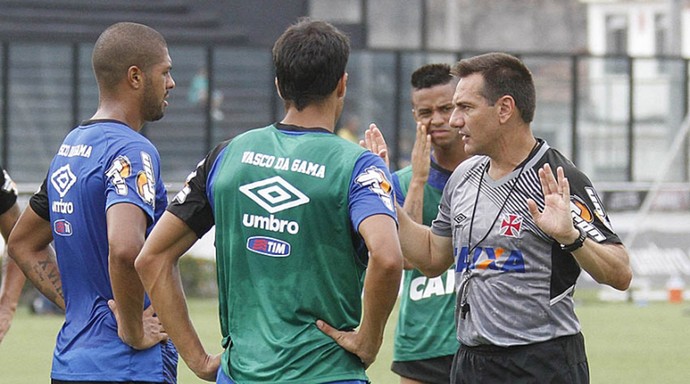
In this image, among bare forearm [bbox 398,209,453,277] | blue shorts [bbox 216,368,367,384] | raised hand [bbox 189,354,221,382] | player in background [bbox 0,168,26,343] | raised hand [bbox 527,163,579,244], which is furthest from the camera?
player in background [bbox 0,168,26,343]

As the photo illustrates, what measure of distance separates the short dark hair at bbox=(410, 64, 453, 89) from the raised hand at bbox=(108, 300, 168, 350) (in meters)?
2.54

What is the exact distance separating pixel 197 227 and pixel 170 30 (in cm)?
2387

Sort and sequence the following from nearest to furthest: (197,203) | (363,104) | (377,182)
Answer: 1. (377,182)
2. (197,203)
3. (363,104)

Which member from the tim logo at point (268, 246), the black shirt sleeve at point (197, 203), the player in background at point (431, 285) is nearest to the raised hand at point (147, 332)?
the black shirt sleeve at point (197, 203)

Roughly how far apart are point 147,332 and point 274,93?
1786cm

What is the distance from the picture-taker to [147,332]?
5605 mm

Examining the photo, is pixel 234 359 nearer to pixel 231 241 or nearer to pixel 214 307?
pixel 231 241

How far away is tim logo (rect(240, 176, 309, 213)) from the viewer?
491 centimetres

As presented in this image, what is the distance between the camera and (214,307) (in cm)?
1867

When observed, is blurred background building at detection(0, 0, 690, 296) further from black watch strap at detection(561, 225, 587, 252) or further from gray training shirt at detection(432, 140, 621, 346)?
black watch strap at detection(561, 225, 587, 252)

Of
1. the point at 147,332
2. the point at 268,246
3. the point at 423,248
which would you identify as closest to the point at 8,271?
the point at 147,332

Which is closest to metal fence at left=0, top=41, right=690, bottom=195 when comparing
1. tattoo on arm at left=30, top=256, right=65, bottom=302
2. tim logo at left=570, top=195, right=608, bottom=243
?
tattoo on arm at left=30, top=256, right=65, bottom=302

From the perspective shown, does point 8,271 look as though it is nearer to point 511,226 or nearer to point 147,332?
point 147,332

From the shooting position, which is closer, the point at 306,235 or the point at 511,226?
the point at 306,235
